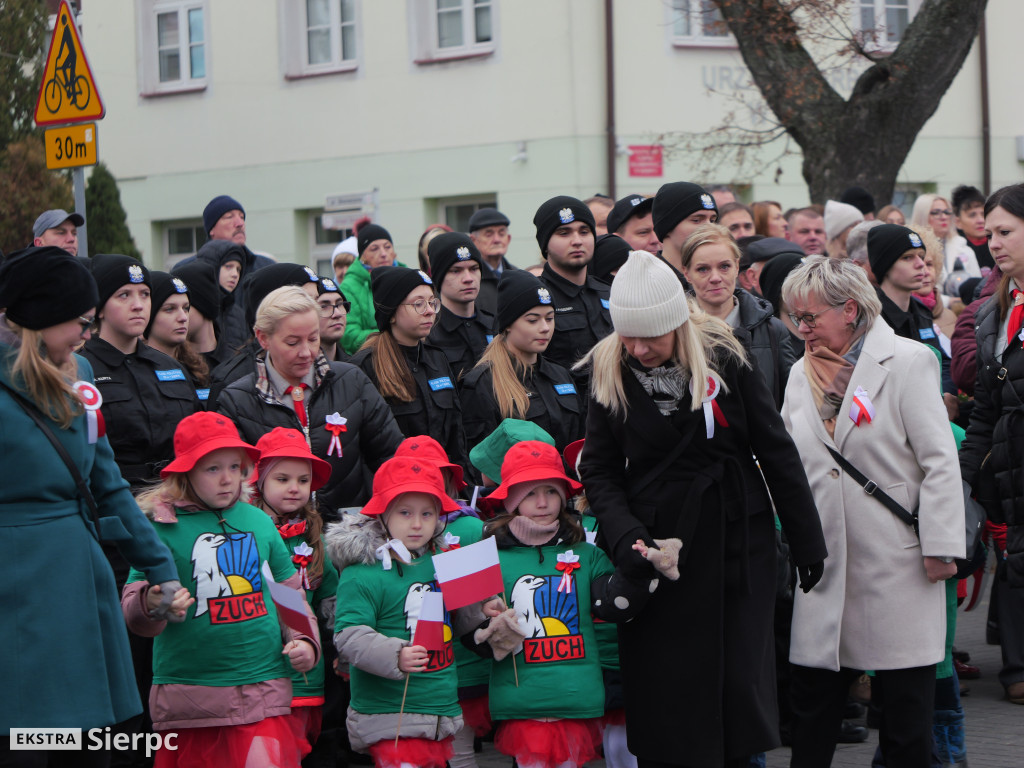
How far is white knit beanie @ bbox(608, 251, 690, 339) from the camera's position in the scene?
181 inches

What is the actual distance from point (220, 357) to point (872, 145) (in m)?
7.81

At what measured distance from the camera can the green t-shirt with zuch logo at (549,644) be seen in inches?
212

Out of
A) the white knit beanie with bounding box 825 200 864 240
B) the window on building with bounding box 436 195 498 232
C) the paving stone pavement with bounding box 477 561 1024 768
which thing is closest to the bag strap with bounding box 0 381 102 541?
the paving stone pavement with bounding box 477 561 1024 768

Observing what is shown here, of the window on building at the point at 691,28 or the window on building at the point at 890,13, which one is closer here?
the window on building at the point at 691,28

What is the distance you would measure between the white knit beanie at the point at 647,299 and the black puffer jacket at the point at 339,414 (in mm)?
1920

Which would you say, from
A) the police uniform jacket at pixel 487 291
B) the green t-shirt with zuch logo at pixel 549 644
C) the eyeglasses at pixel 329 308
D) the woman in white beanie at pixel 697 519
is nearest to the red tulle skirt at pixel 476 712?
the green t-shirt with zuch logo at pixel 549 644

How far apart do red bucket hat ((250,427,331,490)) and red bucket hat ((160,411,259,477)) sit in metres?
0.29

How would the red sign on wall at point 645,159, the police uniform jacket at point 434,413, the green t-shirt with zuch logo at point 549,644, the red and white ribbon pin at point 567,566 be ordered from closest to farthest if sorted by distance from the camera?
1. the green t-shirt with zuch logo at point 549,644
2. the red and white ribbon pin at point 567,566
3. the police uniform jacket at point 434,413
4. the red sign on wall at point 645,159

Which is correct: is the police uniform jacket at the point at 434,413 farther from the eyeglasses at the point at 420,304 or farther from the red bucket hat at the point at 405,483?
the red bucket hat at the point at 405,483

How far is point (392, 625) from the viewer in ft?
17.7

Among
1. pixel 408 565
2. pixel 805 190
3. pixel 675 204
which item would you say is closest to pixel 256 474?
pixel 408 565

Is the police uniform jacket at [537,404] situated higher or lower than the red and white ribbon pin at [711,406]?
lower

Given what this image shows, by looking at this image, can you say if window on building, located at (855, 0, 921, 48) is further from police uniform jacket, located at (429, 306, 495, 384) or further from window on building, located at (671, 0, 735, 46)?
police uniform jacket, located at (429, 306, 495, 384)

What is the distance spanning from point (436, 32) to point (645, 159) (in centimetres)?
346
